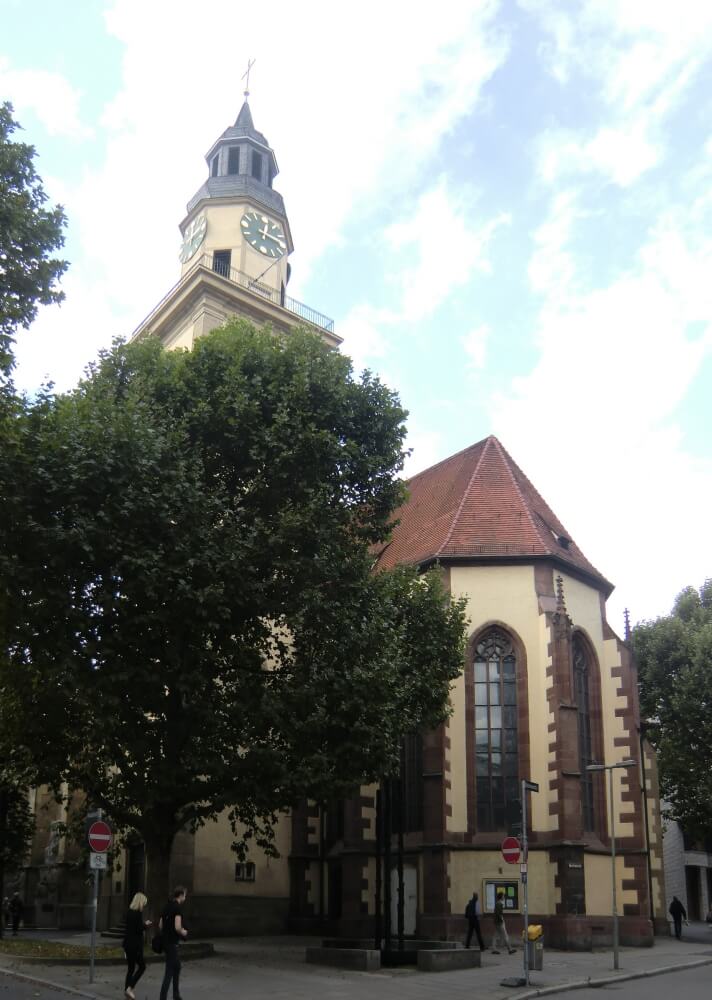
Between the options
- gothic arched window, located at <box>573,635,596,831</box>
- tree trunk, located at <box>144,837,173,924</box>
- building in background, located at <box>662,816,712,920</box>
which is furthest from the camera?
building in background, located at <box>662,816,712,920</box>

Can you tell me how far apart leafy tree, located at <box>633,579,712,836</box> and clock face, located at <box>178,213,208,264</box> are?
24.8 m

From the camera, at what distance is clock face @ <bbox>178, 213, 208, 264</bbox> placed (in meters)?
42.6

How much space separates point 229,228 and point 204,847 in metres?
24.6

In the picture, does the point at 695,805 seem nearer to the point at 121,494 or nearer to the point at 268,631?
the point at 268,631

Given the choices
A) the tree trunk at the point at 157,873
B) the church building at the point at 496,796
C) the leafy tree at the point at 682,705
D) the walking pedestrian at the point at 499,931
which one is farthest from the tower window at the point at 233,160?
the walking pedestrian at the point at 499,931

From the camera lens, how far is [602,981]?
774 inches

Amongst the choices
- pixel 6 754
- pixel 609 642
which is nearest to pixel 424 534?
pixel 609 642

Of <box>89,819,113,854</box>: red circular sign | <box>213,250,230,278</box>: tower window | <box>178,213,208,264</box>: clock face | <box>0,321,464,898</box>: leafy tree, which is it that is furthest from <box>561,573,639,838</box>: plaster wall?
<box>178,213,208,264</box>: clock face

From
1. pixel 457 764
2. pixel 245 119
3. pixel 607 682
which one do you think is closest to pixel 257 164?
pixel 245 119

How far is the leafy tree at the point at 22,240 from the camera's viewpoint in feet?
53.0

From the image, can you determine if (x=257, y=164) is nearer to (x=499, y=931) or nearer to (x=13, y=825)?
(x=13, y=825)

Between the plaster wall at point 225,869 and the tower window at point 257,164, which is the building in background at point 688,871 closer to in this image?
the plaster wall at point 225,869

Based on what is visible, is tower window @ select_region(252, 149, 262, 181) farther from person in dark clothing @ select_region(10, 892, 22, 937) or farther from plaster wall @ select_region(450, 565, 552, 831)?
person in dark clothing @ select_region(10, 892, 22, 937)

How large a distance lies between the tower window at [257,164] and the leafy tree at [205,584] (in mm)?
23444
